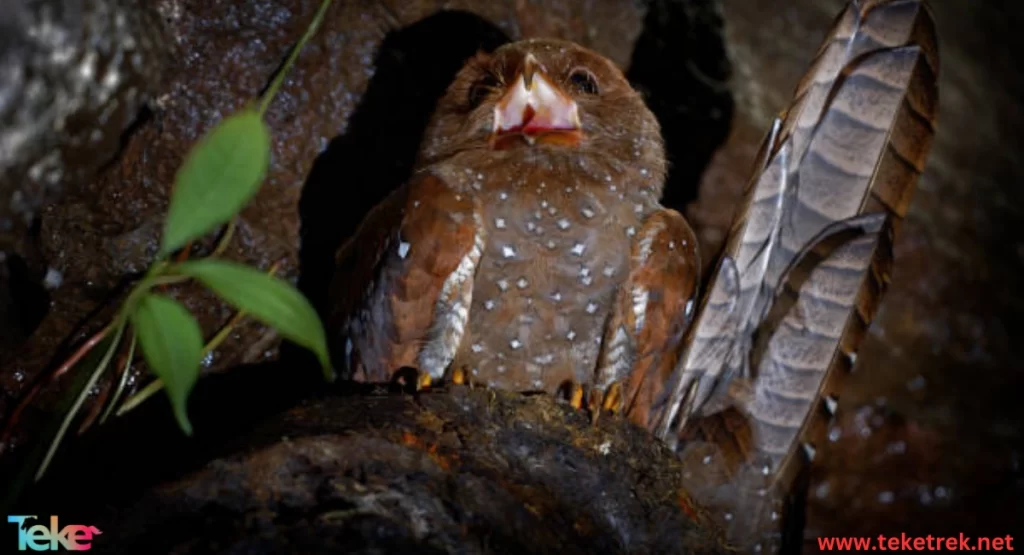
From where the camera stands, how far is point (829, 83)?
2516mm

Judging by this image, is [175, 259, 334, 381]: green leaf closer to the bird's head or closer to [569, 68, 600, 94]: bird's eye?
the bird's head

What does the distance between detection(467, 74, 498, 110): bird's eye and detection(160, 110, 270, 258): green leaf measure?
1.18 metres

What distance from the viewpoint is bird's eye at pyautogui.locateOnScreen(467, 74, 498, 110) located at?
8.92ft

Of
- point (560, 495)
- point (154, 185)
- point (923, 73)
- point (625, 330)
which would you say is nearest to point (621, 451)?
point (560, 495)

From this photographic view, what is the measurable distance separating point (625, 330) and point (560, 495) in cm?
63

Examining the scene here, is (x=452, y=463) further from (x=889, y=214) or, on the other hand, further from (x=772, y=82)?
(x=772, y=82)

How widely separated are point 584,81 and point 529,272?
0.65 meters

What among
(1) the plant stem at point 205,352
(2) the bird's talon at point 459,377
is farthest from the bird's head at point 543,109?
(1) the plant stem at point 205,352

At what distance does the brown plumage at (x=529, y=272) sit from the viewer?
2432mm

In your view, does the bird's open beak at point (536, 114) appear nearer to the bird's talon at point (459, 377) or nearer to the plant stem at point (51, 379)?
the bird's talon at point (459, 377)

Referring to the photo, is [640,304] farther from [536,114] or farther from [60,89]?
[60,89]

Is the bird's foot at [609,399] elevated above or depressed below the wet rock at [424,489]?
below

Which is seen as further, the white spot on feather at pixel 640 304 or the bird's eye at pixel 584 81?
the bird's eye at pixel 584 81

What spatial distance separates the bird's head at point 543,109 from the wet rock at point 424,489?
800 millimetres
